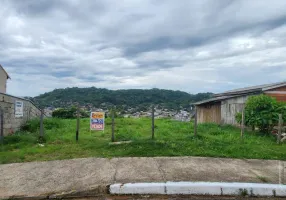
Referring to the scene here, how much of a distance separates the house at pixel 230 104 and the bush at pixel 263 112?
204 cm

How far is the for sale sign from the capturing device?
383 inches

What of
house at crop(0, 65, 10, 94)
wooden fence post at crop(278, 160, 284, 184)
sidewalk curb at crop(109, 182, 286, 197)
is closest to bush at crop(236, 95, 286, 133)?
wooden fence post at crop(278, 160, 284, 184)

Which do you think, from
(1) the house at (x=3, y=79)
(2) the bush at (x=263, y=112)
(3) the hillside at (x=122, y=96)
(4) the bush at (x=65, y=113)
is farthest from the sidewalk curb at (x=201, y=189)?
(3) the hillside at (x=122, y=96)

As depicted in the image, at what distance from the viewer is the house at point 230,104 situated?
16.6 m

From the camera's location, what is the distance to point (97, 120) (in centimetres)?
974

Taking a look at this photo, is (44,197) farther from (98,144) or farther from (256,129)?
(256,129)

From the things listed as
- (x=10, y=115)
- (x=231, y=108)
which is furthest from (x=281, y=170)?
(x=231, y=108)

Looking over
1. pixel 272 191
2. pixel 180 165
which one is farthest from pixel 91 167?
pixel 272 191

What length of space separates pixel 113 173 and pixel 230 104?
14.3 m

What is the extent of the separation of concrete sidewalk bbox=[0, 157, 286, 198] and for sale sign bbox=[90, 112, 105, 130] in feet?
8.68

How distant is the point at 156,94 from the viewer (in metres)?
43.5

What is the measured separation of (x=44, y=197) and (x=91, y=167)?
170 cm

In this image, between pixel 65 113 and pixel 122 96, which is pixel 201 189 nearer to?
pixel 65 113

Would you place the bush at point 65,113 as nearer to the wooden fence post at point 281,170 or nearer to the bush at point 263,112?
the bush at point 263,112
